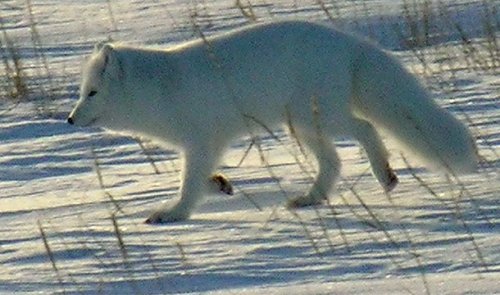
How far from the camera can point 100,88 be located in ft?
16.9

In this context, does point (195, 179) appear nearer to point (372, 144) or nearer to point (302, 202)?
point (302, 202)

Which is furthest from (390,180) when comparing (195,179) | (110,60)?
(110,60)

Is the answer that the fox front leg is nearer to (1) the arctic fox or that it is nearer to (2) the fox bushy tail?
(1) the arctic fox

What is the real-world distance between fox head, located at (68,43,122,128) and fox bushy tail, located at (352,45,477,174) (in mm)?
839

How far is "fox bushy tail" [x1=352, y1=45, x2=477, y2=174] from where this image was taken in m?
4.93

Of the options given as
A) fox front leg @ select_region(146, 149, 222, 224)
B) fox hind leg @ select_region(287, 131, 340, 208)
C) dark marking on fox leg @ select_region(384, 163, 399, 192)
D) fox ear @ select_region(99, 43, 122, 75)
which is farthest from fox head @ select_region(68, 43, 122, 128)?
dark marking on fox leg @ select_region(384, 163, 399, 192)

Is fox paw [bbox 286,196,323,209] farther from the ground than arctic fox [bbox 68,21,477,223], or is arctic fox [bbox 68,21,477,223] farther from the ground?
arctic fox [bbox 68,21,477,223]

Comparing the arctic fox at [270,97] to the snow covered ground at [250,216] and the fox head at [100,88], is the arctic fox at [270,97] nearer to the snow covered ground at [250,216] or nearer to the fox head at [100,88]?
the fox head at [100,88]

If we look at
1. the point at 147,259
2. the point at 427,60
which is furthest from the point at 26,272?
the point at 427,60

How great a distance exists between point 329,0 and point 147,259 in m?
5.57

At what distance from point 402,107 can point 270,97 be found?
0.45m

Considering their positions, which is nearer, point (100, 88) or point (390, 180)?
point (390, 180)

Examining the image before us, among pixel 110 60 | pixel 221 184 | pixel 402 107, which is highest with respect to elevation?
pixel 110 60

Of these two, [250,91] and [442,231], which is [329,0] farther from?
[442,231]
